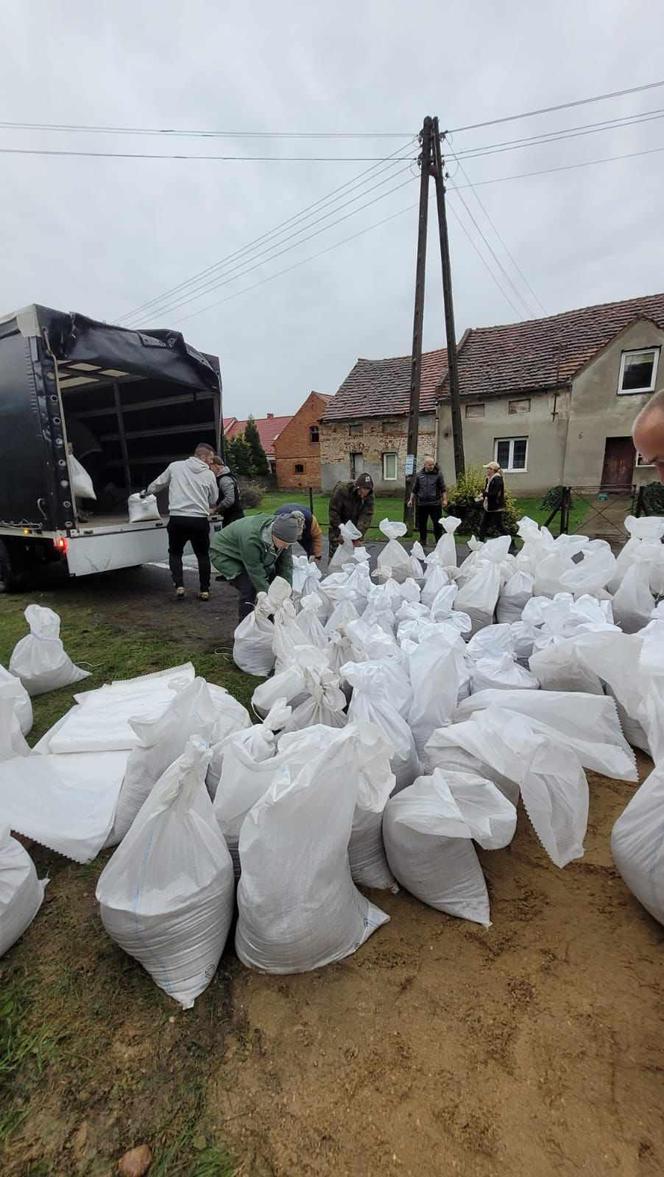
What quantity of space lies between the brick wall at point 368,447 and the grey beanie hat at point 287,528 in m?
14.5

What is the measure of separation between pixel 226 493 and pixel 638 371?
13.8 metres

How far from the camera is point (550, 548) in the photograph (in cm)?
391

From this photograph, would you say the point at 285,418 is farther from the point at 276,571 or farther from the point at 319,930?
the point at 319,930

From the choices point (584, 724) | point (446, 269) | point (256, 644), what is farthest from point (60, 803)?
point (446, 269)

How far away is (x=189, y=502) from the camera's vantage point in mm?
4570

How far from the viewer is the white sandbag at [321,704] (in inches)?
76.3

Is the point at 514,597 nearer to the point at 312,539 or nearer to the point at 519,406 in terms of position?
the point at 312,539

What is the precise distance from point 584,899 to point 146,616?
3918mm

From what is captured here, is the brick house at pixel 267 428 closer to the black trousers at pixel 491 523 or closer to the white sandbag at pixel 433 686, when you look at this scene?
the black trousers at pixel 491 523

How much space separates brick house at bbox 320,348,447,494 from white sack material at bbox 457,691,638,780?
632 inches

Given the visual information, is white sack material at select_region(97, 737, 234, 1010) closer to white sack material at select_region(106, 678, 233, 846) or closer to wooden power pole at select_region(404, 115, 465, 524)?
white sack material at select_region(106, 678, 233, 846)

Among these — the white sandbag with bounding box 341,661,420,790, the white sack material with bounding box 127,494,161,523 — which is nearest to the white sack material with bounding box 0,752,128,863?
the white sandbag with bounding box 341,661,420,790

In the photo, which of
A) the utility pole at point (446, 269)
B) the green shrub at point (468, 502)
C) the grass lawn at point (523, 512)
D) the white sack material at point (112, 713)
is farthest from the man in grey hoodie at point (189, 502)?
the utility pole at point (446, 269)

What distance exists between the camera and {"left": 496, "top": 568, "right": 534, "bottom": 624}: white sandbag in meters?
3.62
